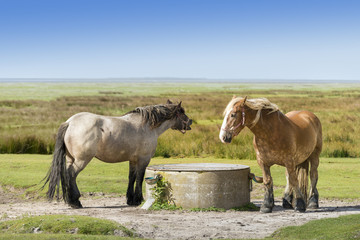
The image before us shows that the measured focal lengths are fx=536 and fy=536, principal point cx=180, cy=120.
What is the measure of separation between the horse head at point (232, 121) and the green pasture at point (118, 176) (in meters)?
4.06

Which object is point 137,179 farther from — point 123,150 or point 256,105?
point 256,105

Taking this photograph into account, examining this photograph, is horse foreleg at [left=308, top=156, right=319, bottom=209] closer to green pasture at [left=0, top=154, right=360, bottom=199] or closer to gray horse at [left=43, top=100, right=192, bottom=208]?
green pasture at [left=0, top=154, right=360, bottom=199]

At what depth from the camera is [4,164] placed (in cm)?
1662

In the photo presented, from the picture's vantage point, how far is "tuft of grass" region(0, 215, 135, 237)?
7719 millimetres

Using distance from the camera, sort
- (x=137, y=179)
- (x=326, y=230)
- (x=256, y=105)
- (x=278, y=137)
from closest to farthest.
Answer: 1. (x=326, y=230)
2. (x=256, y=105)
3. (x=278, y=137)
4. (x=137, y=179)

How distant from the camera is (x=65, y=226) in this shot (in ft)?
25.8

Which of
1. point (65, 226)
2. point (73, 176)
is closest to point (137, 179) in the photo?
point (73, 176)

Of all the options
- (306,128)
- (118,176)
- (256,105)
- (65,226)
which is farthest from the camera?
(118,176)

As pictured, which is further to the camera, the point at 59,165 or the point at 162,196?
the point at 162,196

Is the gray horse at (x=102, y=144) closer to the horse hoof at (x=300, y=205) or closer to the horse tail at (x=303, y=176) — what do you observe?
the horse tail at (x=303, y=176)

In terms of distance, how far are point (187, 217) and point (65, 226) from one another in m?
2.29

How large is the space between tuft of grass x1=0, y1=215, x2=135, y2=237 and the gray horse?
1787 millimetres

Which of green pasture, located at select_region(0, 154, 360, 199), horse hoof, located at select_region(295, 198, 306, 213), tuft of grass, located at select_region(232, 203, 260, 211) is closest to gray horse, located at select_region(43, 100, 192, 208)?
tuft of grass, located at select_region(232, 203, 260, 211)

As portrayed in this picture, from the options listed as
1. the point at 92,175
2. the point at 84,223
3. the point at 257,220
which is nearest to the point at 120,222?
the point at 84,223
